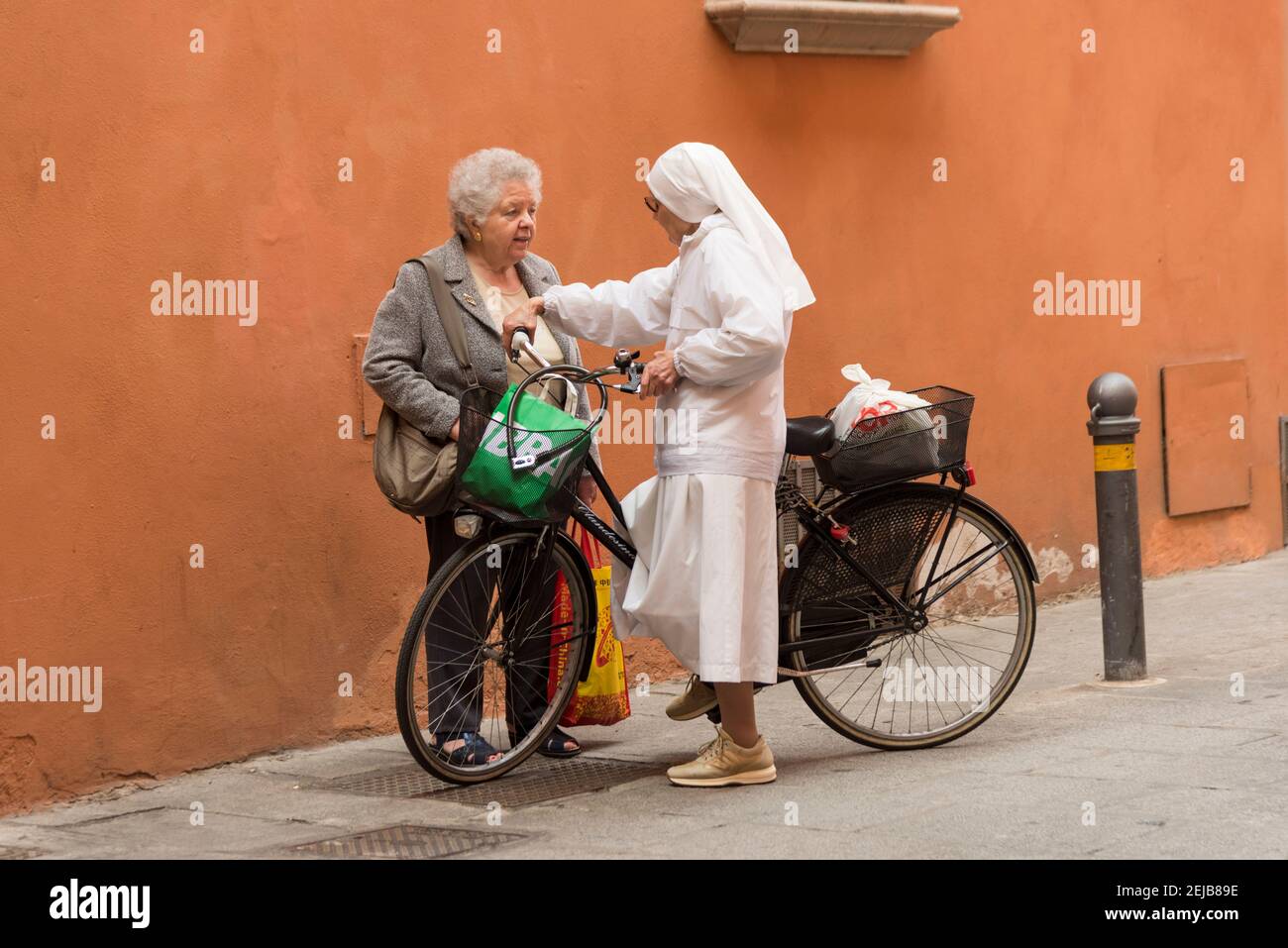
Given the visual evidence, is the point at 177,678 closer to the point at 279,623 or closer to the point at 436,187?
the point at 279,623

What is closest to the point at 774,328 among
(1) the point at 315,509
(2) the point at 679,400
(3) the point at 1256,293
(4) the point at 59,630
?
(2) the point at 679,400

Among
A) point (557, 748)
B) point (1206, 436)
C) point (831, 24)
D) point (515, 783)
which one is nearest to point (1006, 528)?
point (557, 748)

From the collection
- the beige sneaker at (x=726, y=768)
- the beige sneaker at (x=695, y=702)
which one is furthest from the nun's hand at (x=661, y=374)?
the beige sneaker at (x=726, y=768)

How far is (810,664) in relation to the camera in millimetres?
5465

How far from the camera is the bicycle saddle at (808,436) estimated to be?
532cm

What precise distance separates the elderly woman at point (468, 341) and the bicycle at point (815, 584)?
18 mm

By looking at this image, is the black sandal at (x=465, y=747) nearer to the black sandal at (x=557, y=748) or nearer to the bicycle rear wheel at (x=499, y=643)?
the bicycle rear wheel at (x=499, y=643)

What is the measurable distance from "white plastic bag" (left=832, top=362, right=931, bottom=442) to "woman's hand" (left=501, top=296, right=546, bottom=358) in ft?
3.09

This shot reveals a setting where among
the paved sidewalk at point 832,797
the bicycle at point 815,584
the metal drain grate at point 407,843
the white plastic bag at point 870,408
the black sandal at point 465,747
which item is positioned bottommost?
the metal drain grate at point 407,843

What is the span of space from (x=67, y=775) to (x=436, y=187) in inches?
93.2

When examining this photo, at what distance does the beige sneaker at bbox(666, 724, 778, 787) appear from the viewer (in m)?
5.24

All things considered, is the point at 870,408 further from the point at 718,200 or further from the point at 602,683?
the point at 602,683

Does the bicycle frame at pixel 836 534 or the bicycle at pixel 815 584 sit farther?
the bicycle frame at pixel 836 534
